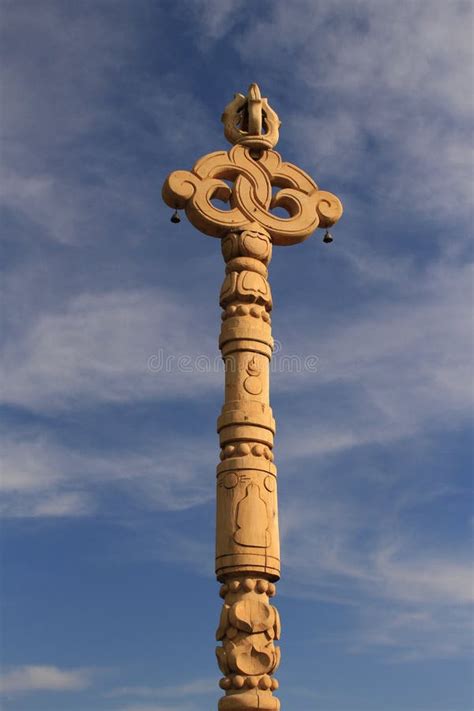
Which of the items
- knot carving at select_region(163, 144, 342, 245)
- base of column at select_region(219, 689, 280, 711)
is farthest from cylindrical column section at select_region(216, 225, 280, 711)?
knot carving at select_region(163, 144, 342, 245)

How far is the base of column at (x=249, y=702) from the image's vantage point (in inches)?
299

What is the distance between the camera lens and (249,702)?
7605 mm

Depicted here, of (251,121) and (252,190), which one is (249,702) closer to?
(252,190)

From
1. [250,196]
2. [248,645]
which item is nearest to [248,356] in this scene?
[250,196]

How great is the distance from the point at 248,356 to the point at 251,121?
3387 mm

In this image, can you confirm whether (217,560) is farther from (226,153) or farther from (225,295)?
(226,153)

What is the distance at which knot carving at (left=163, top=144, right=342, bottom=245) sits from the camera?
988 cm

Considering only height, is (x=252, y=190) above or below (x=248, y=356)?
above

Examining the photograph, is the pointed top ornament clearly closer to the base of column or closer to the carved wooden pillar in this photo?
the carved wooden pillar

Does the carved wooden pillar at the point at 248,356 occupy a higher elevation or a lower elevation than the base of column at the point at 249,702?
higher

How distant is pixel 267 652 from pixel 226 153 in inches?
231

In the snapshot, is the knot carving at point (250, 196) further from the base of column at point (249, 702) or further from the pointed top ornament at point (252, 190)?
the base of column at point (249, 702)

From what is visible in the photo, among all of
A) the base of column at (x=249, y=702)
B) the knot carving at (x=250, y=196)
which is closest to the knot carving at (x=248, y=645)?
the base of column at (x=249, y=702)

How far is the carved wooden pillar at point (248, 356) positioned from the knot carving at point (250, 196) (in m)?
0.01
